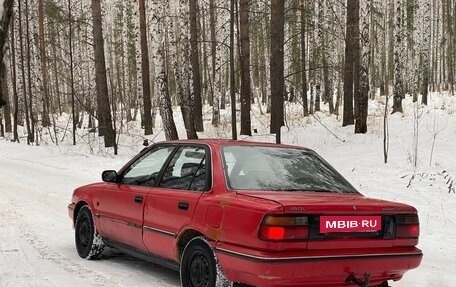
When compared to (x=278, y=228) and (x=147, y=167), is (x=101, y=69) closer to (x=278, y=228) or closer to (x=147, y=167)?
(x=147, y=167)

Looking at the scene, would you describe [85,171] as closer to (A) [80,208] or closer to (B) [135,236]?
(A) [80,208]

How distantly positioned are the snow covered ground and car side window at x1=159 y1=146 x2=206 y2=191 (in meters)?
1.01

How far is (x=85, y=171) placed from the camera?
591 inches

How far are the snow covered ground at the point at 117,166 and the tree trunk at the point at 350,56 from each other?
74cm

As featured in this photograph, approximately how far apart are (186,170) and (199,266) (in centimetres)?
96

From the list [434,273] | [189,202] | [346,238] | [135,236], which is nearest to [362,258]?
[346,238]

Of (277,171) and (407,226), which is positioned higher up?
(277,171)

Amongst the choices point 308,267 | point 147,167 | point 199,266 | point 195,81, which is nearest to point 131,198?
point 147,167

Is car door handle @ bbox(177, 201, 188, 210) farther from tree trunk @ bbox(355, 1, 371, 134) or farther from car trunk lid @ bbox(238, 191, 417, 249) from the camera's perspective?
tree trunk @ bbox(355, 1, 371, 134)

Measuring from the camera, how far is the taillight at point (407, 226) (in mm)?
4125

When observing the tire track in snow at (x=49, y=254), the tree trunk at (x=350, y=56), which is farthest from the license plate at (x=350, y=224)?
the tree trunk at (x=350, y=56)

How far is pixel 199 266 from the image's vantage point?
14.0 ft

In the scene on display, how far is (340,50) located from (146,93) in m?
21.3

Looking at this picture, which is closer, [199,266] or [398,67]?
[199,266]
